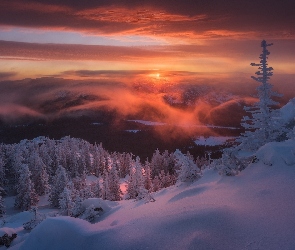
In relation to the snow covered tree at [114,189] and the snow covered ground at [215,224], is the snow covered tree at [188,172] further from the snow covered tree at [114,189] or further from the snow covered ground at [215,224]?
the snow covered tree at [114,189]

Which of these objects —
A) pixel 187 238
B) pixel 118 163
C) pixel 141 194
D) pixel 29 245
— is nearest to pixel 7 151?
pixel 118 163

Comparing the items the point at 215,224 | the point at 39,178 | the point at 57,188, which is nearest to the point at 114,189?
the point at 57,188

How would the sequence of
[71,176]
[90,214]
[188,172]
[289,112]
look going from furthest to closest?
[71,176] < [289,112] < [188,172] < [90,214]

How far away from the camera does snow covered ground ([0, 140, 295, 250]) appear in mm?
8328

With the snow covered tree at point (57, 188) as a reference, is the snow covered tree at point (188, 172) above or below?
above

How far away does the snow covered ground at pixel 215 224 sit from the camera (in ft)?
27.3

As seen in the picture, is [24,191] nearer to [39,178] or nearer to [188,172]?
[39,178]

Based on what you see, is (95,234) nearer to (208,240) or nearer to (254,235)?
(208,240)

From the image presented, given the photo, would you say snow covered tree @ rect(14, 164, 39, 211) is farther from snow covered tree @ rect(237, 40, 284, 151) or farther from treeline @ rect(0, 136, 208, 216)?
snow covered tree @ rect(237, 40, 284, 151)

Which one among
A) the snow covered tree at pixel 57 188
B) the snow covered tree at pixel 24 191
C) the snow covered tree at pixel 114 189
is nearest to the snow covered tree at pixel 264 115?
the snow covered tree at pixel 114 189

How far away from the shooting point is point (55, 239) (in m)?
11.1

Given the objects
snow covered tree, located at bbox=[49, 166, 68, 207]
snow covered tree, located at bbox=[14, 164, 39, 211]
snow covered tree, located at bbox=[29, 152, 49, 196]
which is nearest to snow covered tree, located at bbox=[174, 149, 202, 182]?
snow covered tree, located at bbox=[49, 166, 68, 207]

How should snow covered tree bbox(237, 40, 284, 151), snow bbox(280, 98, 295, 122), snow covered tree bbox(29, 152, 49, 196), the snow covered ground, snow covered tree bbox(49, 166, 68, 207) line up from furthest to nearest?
1. snow covered tree bbox(29, 152, 49, 196)
2. snow covered tree bbox(49, 166, 68, 207)
3. snow bbox(280, 98, 295, 122)
4. snow covered tree bbox(237, 40, 284, 151)
5. the snow covered ground

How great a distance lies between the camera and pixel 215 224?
8977 millimetres
